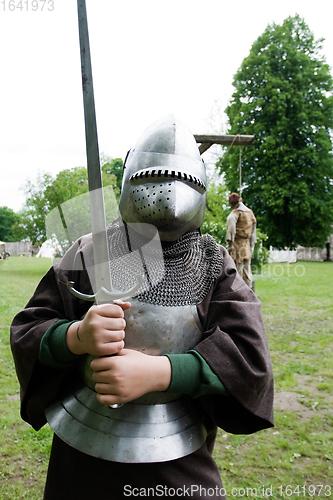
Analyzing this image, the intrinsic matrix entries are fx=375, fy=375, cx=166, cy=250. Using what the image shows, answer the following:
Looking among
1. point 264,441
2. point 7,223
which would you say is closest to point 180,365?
point 7,223

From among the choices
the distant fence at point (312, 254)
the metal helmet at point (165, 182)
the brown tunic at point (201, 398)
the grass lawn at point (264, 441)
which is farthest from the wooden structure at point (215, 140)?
the distant fence at point (312, 254)

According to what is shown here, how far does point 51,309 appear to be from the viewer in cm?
144

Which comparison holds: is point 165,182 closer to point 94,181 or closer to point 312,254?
point 94,181

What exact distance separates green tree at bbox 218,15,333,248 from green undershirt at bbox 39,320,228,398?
705 inches

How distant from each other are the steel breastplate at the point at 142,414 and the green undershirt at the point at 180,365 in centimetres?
11

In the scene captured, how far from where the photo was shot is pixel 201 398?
1.43 metres

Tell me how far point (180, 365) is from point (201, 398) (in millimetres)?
251

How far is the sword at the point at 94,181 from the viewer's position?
1077mm

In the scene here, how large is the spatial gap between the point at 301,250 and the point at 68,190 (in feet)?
95.3

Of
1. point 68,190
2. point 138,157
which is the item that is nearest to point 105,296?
point 68,190

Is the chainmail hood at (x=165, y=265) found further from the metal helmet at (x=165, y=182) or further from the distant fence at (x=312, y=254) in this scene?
the distant fence at (x=312, y=254)

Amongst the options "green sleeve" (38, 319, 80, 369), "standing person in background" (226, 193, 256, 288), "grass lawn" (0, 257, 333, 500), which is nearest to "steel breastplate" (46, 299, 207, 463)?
"green sleeve" (38, 319, 80, 369)

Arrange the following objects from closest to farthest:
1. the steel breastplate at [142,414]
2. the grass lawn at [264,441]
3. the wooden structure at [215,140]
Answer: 1. the steel breastplate at [142,414]
2. the grass lawn at [264,441]
3. the wooden structure at [215,140]

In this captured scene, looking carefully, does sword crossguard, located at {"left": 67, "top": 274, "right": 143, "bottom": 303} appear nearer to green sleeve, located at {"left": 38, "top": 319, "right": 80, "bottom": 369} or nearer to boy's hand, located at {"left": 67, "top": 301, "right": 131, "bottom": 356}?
boy's hand, located at {"left": 67, "top": 301, "right": 131, "bottom": 356}
